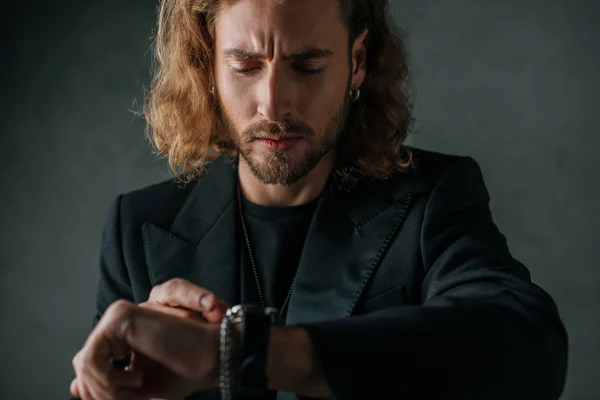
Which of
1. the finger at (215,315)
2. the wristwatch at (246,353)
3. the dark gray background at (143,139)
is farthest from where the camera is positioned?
the dark gray background at (143,139)

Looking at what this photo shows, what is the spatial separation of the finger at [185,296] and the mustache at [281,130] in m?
0.68

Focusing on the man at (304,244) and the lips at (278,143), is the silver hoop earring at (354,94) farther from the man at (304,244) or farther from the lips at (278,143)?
the lips at (278,143)

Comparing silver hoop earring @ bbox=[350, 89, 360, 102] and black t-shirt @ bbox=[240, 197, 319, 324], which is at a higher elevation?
silver hoop earring @ bbox=[350, 89, 360, 102]

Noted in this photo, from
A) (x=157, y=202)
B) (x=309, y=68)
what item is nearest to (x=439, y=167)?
(x=309, y=68)

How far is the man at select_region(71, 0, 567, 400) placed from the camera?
4.68 feet

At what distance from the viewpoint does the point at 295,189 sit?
2461mm

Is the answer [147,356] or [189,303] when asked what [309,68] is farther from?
[147,356]

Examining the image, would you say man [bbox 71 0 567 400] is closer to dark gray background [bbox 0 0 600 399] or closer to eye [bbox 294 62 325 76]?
eye [bbox 294 62 325 76]

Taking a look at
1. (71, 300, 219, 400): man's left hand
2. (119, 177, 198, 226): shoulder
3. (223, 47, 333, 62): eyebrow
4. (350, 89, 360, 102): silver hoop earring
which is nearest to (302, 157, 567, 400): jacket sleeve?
(71, 300, 219, 400): man's left hand

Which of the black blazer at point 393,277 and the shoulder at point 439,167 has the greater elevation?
the shoulder at point 439,167

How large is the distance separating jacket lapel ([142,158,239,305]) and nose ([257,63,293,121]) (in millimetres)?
407

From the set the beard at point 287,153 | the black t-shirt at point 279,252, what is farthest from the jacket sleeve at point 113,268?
the beard at point 287,153

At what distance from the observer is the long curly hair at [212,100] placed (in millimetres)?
2516

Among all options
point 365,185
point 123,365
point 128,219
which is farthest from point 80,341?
point 123,365
